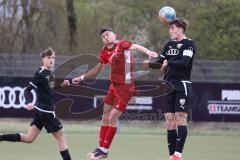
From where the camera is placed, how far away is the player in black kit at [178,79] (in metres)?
12.0

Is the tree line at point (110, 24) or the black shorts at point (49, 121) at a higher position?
the tree line at point (110, 24)

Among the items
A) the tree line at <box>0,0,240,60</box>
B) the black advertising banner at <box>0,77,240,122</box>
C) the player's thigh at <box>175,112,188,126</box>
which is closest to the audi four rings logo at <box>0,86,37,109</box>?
the black advertising banner at <box>0,77,240,122</box>

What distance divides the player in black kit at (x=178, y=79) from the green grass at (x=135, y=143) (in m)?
1.76

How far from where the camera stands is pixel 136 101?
22.6 m

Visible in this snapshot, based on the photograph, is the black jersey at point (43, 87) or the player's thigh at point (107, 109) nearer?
the black jersey at point (43, 87)

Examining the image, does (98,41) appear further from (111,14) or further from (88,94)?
(88,94)

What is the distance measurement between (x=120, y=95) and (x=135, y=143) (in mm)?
5202

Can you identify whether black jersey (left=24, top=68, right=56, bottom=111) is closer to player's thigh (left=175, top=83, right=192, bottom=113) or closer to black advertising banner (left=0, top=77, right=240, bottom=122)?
player's thigh (left=175, top=83, right=192, bottom=113)

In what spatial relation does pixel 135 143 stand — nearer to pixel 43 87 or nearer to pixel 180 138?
pixel 180 138

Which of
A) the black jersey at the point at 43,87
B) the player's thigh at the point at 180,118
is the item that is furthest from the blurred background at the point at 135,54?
the black jersey at the point at 43,87

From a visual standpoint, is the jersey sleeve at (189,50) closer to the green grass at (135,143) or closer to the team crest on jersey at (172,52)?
the team crest on jersey at (172,52)

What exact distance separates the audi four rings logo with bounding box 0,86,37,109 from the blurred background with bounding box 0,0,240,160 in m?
0.03

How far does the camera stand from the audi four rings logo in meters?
22.2

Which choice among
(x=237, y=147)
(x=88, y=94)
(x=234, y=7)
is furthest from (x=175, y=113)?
(x=234, y=7)
